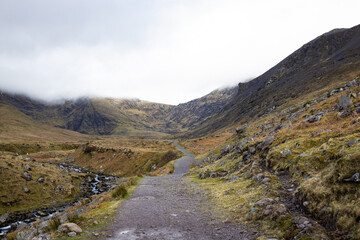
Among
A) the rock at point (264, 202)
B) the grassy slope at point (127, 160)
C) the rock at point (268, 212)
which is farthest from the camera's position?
the grassy slope at point (127, 160)

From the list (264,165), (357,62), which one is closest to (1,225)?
(264,165)

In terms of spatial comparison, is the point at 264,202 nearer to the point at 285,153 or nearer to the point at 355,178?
the point at 355,178

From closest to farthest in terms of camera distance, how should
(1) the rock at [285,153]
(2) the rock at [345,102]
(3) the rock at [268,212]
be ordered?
(3) the rock at [268,212] < (1) the rock at [285,153] < (2) the rock at [345,102]

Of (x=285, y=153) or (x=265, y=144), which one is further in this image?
(x=265, y=144)

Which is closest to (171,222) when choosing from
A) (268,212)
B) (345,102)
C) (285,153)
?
(268,212)

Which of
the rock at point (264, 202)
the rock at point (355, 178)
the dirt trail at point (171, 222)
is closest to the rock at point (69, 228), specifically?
the dirt trail at point (171, 222)

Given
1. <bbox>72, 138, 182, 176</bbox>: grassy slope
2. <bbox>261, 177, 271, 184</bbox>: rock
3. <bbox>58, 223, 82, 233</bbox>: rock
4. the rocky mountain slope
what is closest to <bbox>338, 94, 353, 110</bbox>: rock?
the rocky mountain slope

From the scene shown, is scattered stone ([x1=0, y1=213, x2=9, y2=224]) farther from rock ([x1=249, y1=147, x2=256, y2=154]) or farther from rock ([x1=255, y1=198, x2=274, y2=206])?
rock ([x1=249, y1=147, x2=256, y2=154])

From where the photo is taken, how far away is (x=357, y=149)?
10.8 metres

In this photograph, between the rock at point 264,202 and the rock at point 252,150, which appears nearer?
the rock at point 264,202

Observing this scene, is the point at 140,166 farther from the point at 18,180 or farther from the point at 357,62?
the point at 357,62

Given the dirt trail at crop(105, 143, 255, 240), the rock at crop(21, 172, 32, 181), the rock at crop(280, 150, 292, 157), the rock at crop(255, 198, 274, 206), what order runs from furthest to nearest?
1. the rock at crop(21, 172, 32, 181)
2. the rock at crop(280, 150, 292, 157)
3. the rock at crop(255, 198, 274, 206)
4. the dirt trail at crop(105, 143, 255, 240)

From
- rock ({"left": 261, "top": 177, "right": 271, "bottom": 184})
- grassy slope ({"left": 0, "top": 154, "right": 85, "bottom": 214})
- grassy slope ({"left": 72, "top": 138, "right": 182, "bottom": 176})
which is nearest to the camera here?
rock ({"left": 261, "top": 177, "right": 271, "bottom": 184})

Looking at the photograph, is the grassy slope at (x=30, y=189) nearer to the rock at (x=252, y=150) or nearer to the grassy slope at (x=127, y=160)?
the grassy slope at (x=127, y=160)
